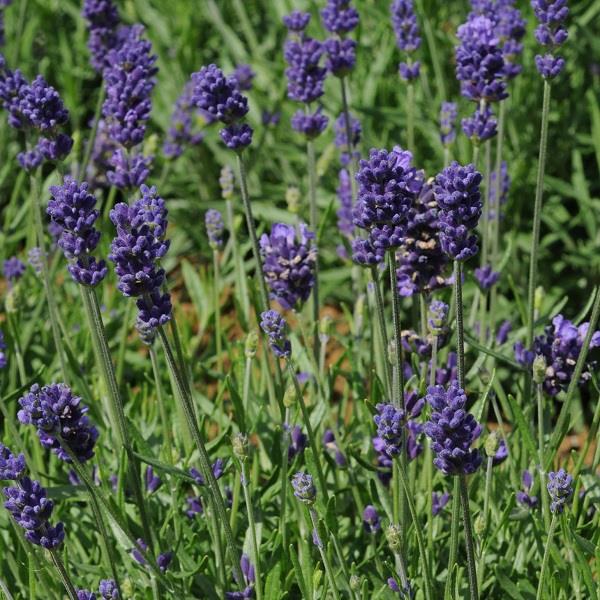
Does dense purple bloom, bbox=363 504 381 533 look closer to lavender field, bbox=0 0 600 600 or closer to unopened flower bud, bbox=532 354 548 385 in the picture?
lavender field, bbox=0 0 600 600

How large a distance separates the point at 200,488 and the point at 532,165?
2.66 meters

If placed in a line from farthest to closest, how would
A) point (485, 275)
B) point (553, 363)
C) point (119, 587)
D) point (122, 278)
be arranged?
point (485, 275) → point (553, 363) → point (119, 587) → point (122, 278)

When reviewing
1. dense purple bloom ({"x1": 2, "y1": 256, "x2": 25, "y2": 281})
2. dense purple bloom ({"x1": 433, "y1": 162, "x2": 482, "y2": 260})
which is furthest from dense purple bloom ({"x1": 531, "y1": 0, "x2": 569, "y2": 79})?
dense purple bloom ({"x1": 2, "y1": 256, "x2": 25, "y2": 281})

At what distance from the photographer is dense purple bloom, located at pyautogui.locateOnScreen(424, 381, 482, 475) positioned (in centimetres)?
204

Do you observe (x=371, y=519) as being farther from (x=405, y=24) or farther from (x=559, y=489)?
(x=405, y=24)

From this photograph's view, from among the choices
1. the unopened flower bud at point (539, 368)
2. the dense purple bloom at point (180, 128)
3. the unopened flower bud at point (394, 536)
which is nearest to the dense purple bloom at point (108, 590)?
the unopened flower bud at point (394, 536)

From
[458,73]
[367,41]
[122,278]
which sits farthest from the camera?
[367,41]

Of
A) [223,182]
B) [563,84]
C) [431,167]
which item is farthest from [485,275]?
[563,84]

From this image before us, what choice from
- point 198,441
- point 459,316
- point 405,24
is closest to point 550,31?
point 405,24

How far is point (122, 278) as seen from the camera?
2125 millimetres

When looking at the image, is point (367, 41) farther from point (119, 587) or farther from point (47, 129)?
point (119, 587)

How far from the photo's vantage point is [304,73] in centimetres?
324

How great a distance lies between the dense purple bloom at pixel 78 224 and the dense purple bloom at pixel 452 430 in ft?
2.47

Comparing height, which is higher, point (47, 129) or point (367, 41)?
point (367, 41)
